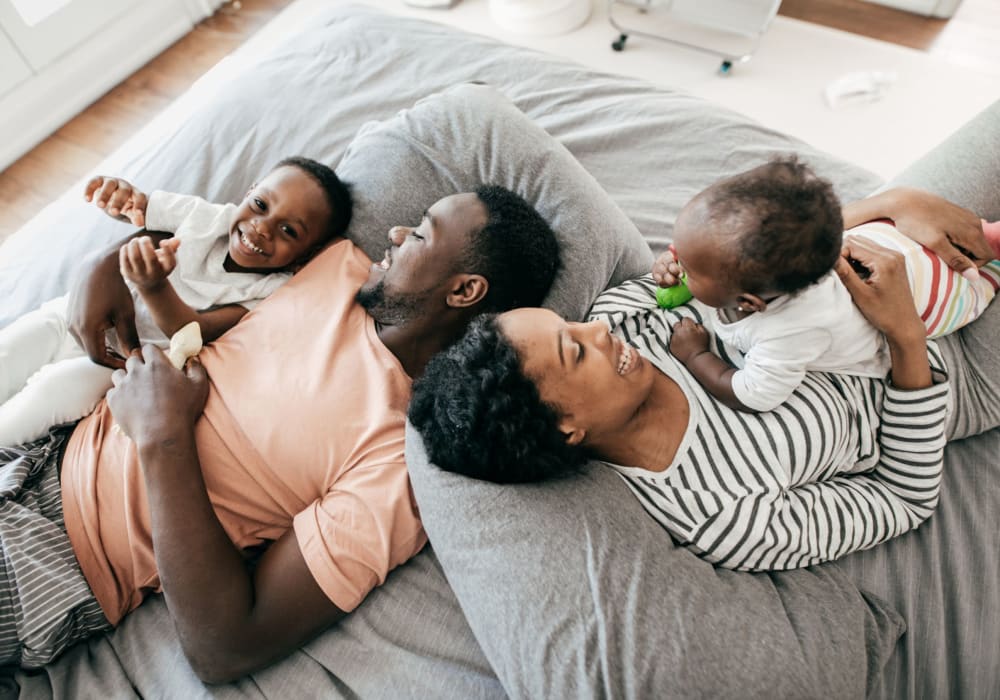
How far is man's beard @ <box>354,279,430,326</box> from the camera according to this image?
1242mm

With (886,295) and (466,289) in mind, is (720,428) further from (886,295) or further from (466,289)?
(466,289)

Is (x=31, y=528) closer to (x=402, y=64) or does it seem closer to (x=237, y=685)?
(x=237, y=685)

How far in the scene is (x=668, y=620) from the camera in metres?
0.90

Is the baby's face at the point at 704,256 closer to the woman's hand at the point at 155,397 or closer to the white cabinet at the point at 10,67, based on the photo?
the woman's hand at the point at 155,397

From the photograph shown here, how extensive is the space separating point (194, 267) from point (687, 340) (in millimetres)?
1147

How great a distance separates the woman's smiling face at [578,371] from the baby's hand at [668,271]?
0.29 metres

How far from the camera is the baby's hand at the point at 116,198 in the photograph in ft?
Result: 4.51

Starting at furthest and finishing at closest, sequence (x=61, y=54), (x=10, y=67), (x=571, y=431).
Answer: (x=61, y=54), (x=10, y=67), (x=571, y=431)

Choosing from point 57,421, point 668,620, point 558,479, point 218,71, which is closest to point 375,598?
point 558,479

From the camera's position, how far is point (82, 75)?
9.16 ft

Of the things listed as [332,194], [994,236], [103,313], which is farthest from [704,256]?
[103,313]

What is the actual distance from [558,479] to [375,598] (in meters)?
0.42

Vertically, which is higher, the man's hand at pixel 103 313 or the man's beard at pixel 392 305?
the man's beard at pixel 392 305

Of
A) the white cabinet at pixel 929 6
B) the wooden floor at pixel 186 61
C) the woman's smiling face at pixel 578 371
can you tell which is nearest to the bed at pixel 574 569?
the woman's smiling face at pixel 578 371
